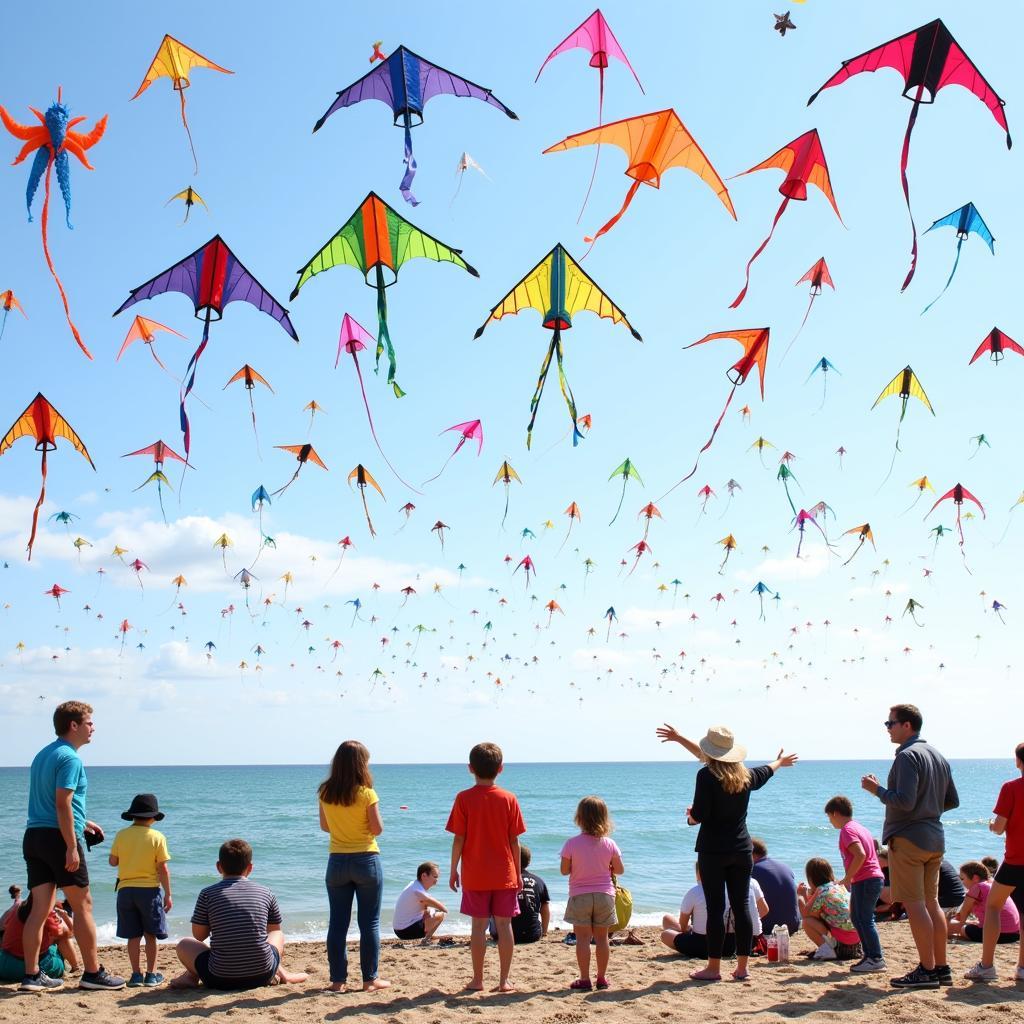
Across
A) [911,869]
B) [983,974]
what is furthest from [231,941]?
[983,974]

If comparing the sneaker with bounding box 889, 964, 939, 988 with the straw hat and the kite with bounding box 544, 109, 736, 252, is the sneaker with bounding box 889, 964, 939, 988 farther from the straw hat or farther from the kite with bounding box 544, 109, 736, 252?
the kite with bounding box 544, 109, 736, 252

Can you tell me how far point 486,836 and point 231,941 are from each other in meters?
1.38

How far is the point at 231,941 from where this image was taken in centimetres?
459

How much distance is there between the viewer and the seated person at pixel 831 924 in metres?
5.61

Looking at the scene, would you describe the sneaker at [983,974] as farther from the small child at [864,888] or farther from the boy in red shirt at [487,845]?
the boy in red shirt at [487,845]

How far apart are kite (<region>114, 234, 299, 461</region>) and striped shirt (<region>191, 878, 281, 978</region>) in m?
3.37

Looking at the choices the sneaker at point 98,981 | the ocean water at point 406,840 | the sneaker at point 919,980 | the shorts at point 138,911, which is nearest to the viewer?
the sneaker at point 919,980

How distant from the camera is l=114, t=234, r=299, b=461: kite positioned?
238 inches

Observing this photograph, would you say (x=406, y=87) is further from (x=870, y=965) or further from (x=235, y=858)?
(x=870, y=965)

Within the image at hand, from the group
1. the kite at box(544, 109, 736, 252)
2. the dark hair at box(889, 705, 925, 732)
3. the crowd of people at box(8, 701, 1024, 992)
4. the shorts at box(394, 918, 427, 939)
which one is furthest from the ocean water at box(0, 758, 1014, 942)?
the kite at box(544, 109, 736, 252)

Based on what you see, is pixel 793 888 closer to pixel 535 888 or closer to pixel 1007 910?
pixel 1007 910

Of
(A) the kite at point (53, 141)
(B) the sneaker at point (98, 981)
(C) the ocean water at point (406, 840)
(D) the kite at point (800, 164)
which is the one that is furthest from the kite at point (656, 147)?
(C) the ocean water at point (406, 840)

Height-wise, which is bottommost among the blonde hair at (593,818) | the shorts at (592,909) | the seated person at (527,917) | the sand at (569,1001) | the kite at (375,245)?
the seated person at (527,917)

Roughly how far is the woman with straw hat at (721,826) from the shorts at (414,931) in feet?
9.70
